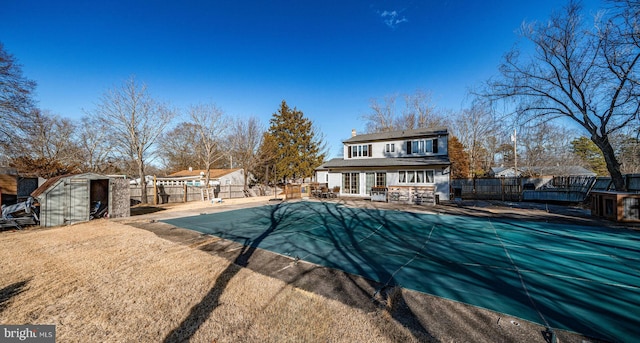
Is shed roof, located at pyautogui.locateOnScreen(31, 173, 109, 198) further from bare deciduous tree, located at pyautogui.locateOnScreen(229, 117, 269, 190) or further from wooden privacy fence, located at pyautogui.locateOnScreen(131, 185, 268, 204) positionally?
bare deciduous tree, located at pyautogui.locateOnScreen(229, 117, 269, 190)

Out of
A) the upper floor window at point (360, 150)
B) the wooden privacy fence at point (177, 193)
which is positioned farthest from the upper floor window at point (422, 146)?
the wooden privacy fence at point (177, 193)

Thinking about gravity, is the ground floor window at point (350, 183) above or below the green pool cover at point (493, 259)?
above

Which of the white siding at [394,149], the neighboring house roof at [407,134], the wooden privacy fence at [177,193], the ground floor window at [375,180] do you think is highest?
the neighboring house roof at [407,134]

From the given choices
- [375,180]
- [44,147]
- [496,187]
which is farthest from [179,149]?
[496,187]

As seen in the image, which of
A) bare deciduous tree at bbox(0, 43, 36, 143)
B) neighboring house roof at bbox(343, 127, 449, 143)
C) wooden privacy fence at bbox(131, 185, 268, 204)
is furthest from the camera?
neighboring house roof at bbox(343, 127, 449, 143)

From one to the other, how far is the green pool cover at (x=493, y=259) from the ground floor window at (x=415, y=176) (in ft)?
23.2

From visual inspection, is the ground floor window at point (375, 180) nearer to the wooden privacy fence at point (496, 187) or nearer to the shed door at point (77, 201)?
the wooden privacy fence at point (496, 187)

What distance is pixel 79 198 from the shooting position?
32.3ft

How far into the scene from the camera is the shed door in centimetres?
958

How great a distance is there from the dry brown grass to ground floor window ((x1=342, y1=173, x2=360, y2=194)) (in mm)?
15436

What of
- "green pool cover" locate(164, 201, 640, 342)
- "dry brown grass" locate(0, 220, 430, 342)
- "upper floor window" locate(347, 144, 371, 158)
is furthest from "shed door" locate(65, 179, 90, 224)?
"upper floor window" locate(347, 144, 371, 158)

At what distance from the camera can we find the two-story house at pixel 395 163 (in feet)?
54.3

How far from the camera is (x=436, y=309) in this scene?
10.6ft

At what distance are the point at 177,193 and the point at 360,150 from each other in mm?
16772
